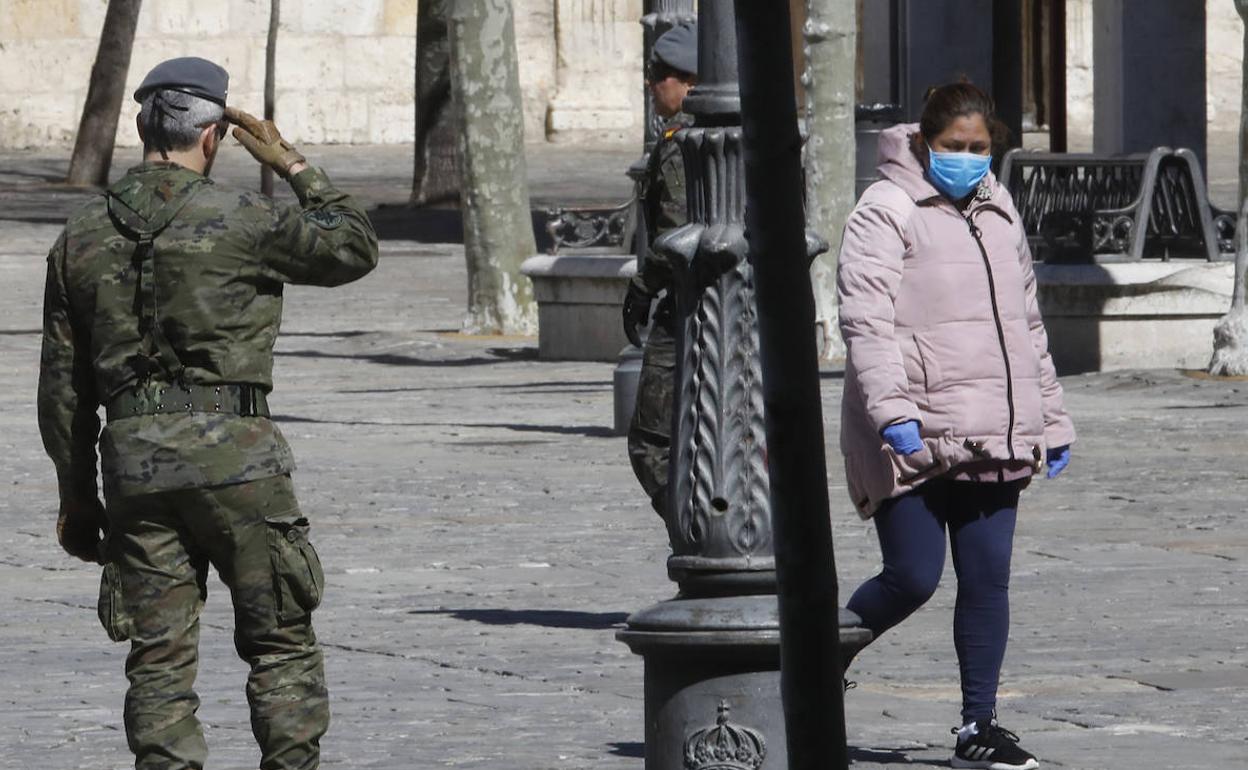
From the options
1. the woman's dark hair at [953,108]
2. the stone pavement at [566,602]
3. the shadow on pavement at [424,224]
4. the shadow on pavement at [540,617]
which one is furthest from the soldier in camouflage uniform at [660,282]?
the shadow on pavement at [424,224]

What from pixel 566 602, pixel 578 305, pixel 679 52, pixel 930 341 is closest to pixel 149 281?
pixel 930 341

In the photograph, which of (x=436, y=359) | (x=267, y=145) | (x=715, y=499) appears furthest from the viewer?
(x=436, y=359)

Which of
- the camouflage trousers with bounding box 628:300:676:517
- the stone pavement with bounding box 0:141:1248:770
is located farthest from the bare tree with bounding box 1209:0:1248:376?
the camouflage trousers with bounding box 628:300:676:517

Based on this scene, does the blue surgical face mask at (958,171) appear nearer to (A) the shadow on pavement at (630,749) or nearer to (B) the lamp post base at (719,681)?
(B) the lamp post base at (719,681)

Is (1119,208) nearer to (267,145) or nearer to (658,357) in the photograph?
A: (658,357)

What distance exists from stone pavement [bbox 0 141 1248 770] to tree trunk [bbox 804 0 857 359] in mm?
2523

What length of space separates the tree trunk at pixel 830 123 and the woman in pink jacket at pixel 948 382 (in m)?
12.0

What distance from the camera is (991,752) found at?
659 cm

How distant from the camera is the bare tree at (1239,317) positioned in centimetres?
1666

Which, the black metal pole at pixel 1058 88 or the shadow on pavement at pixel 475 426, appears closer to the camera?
the shadow on pavement at pixel 475 426

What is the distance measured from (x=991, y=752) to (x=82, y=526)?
2.09 metres

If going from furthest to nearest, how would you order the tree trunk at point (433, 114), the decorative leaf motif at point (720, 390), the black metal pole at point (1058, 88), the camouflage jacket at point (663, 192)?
1. the tree trunk at point (433, 114)
2. the black metal pole at point (1058, 88)
3. the camouflage jacket at point (663, 192)
4. the decorative leaf motif at point (720, 390)

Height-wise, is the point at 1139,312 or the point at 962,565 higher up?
the point at 962,565

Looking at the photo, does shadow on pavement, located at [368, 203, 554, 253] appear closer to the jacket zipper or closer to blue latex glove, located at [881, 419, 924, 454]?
the jacket zipper
